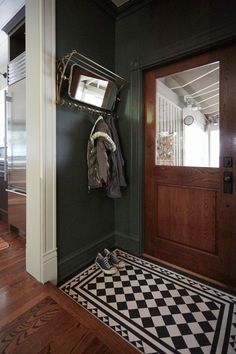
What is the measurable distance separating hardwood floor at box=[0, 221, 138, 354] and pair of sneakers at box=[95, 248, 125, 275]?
476mm

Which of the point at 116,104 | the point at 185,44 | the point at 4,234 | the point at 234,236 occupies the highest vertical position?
the point at 185,44

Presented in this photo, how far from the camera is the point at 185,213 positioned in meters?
1.81

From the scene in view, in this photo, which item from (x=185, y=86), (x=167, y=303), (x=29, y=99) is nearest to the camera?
(x=167, y=303)

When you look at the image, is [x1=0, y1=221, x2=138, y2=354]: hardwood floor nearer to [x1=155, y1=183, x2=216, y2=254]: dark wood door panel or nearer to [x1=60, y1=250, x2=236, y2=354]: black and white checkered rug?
[x1=60, y1=250, x2=236, y2=354]: black and white checkered rug

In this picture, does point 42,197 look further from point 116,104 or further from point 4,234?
point 4,234

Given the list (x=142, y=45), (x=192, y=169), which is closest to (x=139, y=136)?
(x=192, y=169)

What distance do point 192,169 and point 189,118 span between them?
0.47 meters

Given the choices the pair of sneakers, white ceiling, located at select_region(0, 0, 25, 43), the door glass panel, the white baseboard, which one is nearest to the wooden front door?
the door glass panel

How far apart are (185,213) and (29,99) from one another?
5.40ft

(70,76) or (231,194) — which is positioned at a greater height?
(70,76)

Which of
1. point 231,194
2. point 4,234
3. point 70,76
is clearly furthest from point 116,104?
point 4,234

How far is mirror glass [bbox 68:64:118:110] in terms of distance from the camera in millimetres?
1649

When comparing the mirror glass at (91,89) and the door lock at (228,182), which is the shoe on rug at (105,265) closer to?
the door lock at (228,182)

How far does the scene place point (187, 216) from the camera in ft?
5.90
